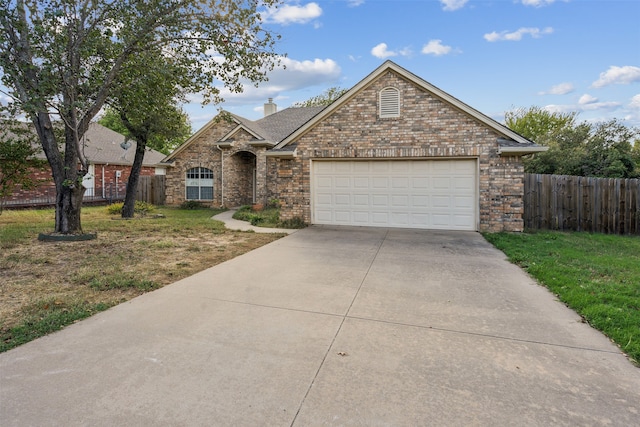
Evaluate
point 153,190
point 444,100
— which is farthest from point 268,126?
point 444,100

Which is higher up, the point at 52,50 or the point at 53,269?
the point at 52,50

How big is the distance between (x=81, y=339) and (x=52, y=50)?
7491mm

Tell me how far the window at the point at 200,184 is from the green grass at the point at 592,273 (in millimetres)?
15528

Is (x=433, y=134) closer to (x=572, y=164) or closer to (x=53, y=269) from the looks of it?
(x=53, y=269)

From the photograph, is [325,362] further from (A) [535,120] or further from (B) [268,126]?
(A) [535,120]

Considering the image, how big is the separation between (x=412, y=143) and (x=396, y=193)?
1641mm

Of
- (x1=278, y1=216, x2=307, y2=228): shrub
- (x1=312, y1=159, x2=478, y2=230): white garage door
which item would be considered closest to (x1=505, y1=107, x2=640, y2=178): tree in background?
(x1=312, y1=159, x2=478, y2=230): white garage door

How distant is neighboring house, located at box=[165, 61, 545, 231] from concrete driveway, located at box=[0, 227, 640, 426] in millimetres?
5690

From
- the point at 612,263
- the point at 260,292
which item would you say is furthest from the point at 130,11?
the point at 612,263

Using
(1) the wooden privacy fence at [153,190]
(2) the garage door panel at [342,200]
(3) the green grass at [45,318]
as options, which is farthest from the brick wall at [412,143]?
(1) the wooden privacy fence at [153,190]

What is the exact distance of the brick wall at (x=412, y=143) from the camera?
Result: 10039 mm

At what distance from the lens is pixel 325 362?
9.47 feet

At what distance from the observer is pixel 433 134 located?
1039cm

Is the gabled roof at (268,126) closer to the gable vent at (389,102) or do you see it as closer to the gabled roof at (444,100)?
the gabled roof at (444,100)
